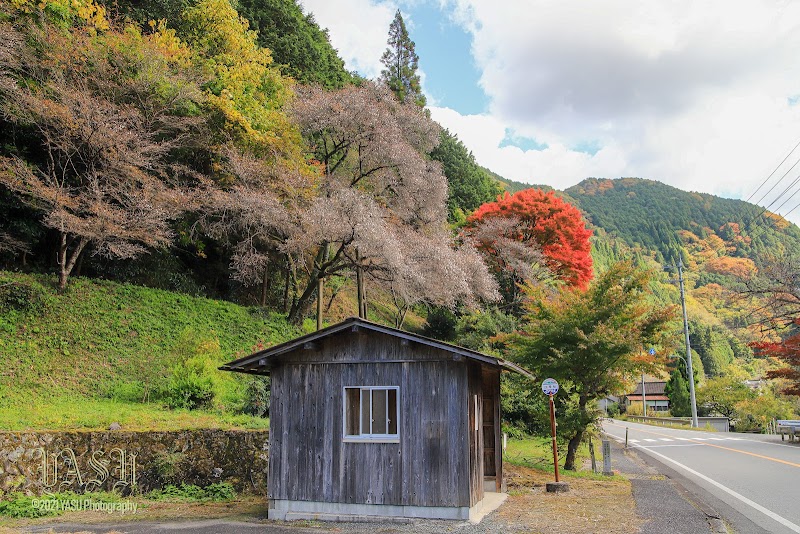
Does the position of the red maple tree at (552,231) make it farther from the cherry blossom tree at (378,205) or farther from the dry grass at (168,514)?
the dry grass at (168,514)

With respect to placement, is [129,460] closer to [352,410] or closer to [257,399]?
[257,399]

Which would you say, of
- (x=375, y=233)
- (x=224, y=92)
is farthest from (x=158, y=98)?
(x=375, y=233)

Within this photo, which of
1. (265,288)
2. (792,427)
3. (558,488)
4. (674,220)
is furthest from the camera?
(674,220)

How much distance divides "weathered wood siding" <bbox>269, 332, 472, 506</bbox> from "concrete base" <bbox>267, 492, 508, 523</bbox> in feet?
0.34

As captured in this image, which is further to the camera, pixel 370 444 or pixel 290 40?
pixel 290 40

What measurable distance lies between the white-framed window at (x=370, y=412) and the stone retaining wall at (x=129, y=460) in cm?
362

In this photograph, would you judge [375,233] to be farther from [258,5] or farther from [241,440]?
[258,5]

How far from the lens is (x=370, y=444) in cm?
984

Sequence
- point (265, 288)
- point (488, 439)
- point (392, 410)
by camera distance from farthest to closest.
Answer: point (265, 288) < point (488, 439) < point (392, 410)

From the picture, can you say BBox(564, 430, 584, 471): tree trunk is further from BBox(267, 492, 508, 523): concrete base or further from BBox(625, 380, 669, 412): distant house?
BBox(625, 380, 669, 412): distant house

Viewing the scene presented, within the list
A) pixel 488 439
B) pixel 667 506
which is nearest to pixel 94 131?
pixel 488 439

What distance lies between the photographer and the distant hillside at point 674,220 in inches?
3447

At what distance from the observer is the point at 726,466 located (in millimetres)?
16016

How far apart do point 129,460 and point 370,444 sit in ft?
19.1
